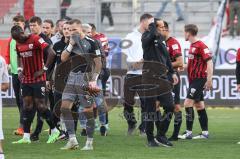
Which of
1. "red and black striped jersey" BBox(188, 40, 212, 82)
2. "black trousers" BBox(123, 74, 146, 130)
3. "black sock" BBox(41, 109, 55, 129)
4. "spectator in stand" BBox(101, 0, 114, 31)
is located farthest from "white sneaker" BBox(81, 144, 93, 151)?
"spectator in stand" BBox(101, 0, 114, 31)

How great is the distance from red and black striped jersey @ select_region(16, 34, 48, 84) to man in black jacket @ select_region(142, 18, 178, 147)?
1.99 meters


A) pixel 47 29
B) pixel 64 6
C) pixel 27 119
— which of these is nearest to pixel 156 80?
pixel 27 119

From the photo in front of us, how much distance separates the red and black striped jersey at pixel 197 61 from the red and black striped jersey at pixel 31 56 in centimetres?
306

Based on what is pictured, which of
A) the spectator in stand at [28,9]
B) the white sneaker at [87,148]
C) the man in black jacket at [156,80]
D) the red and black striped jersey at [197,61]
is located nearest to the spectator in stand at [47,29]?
the man in black jacket at [156,80]

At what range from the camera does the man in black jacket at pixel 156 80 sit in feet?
44.9

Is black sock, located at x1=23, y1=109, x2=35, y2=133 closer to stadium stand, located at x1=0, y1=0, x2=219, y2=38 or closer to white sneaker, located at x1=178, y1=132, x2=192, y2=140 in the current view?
white sneaker, located at x1=178, y1=132, x2=192, y2=140

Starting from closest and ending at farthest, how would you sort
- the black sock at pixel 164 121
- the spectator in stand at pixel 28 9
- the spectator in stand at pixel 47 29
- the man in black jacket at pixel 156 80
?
1. the man in black jacket at pixel 156 80
2. the black sock at pixel 164 121
3. the spectator in stand at pixel 47 29
4. the spectator in stand at pixel 28 9

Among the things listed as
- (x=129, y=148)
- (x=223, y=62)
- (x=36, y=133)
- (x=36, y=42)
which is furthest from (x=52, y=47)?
(x=223, y=62)

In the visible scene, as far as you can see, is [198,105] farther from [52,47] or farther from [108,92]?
[108,92]

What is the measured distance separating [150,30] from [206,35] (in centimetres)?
1449

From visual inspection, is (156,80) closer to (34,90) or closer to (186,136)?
(186,136)

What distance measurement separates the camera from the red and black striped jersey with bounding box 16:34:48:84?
14.6 m

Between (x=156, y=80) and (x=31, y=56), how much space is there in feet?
7.89

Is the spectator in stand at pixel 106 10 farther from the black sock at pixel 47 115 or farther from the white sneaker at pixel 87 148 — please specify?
the white sneaker at pixel 87 148
